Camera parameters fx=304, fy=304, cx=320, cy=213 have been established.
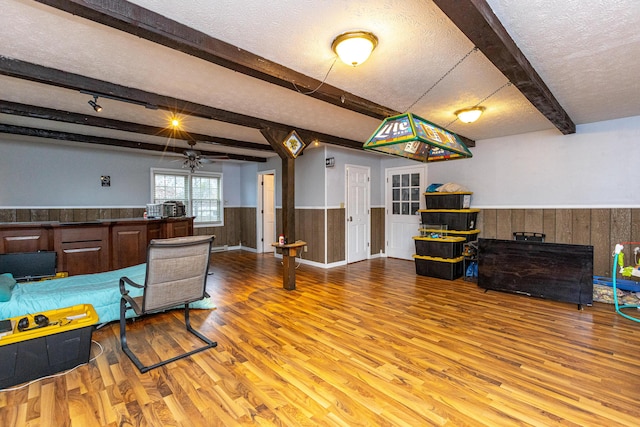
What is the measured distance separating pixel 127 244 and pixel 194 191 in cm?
359

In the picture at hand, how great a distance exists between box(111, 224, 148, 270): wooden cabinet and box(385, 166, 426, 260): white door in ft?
16.4

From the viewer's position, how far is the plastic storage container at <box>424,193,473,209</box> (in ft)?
17.5

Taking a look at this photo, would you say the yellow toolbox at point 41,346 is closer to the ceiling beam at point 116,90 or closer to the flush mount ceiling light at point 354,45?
the ceiling beam at point 116,90

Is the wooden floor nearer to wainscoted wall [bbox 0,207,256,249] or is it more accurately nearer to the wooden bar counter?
the wooden bar counter

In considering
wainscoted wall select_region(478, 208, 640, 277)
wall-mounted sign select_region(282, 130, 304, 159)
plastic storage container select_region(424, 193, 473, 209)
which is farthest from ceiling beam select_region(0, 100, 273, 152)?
wainscoted wall select_region(478, 208, 640, 277)

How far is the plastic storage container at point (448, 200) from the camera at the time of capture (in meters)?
5.33

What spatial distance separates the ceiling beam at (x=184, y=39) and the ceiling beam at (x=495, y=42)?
4.58ft

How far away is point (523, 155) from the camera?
5242mm

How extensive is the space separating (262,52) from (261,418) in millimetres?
2586

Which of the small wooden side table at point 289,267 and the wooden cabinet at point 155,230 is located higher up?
the wooden cabinet at point 155,230

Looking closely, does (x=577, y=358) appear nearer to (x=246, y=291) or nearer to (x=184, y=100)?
(x=246, y=291)

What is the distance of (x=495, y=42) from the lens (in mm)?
2027

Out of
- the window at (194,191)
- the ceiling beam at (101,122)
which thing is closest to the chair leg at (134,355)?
the ceiling beam at (101,122)

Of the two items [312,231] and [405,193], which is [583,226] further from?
[312,231]
